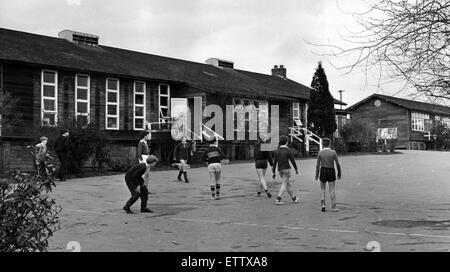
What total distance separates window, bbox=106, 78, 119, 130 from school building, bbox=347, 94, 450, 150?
38336 mm

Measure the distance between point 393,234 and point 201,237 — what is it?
3.34 meters

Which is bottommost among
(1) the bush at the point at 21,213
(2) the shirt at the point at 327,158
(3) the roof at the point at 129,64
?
(1) the bush at the point at 21,213

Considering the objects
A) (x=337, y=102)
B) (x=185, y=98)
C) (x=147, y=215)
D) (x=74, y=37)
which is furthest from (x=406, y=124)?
(x=147, y=215)

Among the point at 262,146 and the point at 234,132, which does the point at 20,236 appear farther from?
the point at 234,132

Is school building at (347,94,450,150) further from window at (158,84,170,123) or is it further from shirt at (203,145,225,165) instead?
shirt at (203,145,225,165)

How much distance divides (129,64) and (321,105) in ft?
50.5

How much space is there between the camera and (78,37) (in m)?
35.3

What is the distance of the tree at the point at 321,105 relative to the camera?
40906 mm

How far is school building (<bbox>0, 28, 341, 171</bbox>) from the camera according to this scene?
27094 mm

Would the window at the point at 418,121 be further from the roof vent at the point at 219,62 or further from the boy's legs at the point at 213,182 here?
the boy's legs at the point at 213,182

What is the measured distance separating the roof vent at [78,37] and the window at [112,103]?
551 centimetres

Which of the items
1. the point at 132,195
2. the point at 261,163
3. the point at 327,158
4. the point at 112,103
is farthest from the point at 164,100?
the point at 327,158

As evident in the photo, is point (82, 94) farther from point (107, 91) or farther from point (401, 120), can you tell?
point (401, 120)

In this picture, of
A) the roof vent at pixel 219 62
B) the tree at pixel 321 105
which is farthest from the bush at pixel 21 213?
the roof vent at pixel 219 62
